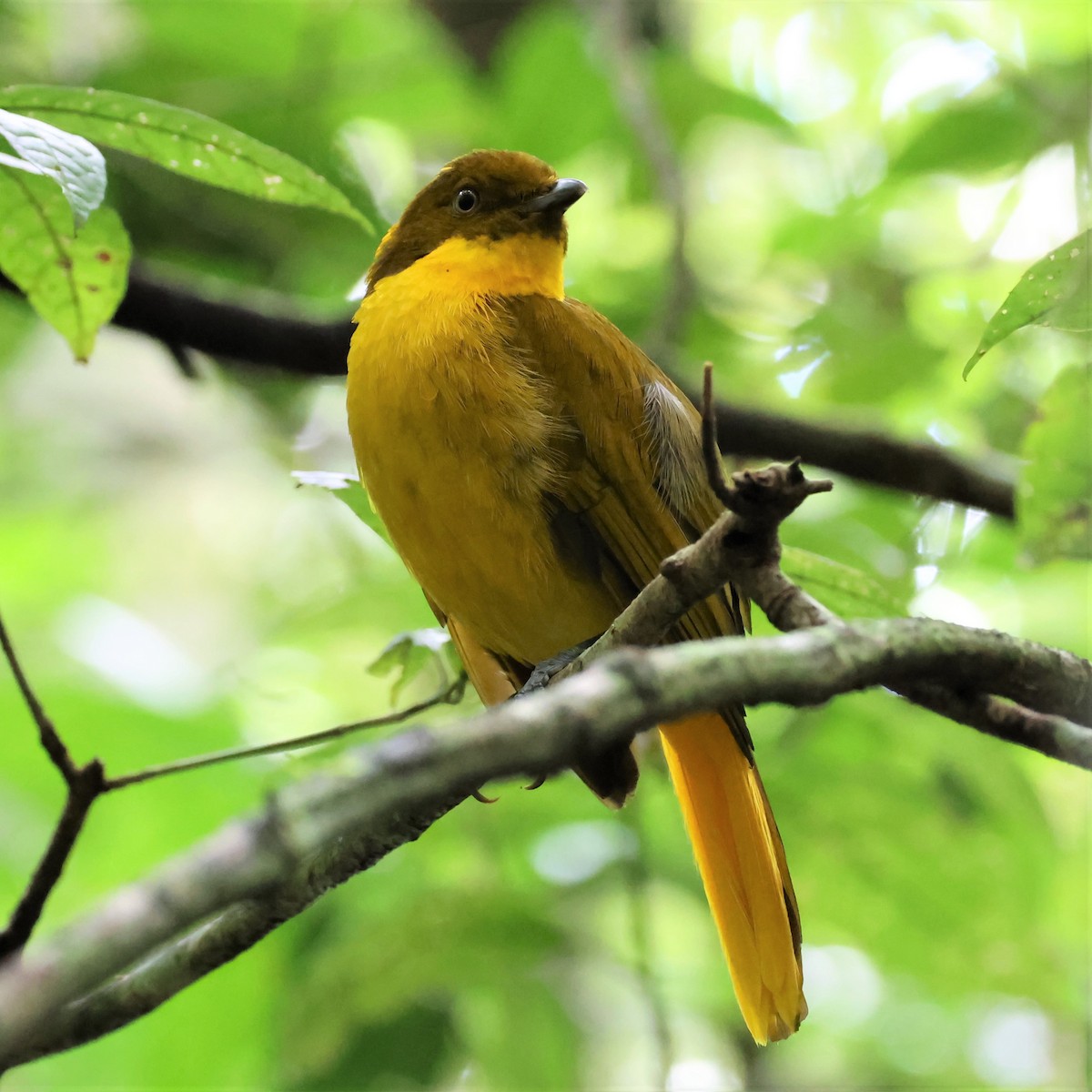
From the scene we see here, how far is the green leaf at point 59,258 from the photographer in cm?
174

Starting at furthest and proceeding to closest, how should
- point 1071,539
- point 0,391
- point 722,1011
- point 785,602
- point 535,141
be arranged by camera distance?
point 0,391
point 535,141
point 722,1011
point 1071,539
point 785,602

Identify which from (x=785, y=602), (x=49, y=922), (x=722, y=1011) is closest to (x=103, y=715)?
(x=49, y=922)

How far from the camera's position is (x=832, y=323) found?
3900 millimetres

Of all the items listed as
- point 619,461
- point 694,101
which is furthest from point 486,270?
point 694,101

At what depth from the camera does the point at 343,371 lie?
11.2 feet

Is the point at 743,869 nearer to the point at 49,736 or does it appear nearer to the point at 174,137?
the point at 49,736

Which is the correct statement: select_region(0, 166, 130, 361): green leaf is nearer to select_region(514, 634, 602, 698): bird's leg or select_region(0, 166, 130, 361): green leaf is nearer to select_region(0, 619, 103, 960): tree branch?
select_region(0, 619, 103, 960): tree branch

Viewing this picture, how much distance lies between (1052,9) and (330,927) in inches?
152

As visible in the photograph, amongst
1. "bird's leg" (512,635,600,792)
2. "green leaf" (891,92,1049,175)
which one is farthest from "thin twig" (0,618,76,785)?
"green leaf" (891,92,1049,175)

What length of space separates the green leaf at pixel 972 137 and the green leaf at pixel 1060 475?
6.70 feet

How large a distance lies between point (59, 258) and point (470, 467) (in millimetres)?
904

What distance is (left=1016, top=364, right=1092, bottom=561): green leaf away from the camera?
1.92m

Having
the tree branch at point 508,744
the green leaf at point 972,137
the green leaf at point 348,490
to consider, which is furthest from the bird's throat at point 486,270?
the tree branch at point 508,744

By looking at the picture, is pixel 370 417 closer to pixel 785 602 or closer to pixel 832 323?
pixel 785 602
